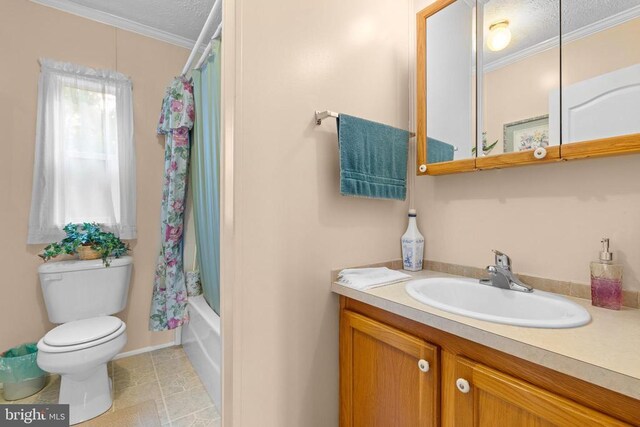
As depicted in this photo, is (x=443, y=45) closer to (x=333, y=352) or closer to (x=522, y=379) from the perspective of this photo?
(x=522, y=379)

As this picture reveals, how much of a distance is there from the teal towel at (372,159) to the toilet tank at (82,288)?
5.56 ft

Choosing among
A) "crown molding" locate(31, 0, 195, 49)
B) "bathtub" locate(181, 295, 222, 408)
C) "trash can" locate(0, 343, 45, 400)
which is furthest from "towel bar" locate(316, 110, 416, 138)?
"trash can" locate(0, 343, 45, 400)

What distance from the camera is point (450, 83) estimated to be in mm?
1164

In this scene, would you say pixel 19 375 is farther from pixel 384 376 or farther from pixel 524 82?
pixel 524 82

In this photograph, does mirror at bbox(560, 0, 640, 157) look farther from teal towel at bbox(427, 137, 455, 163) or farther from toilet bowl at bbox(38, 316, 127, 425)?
toilet bowl at bbox(38, 316, 127, 425)

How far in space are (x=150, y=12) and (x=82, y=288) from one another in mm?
1855

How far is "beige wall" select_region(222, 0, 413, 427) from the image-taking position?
0.91 meters

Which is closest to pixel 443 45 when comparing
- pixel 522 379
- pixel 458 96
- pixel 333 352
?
pixel 458 96

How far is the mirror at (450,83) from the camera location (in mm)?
1098

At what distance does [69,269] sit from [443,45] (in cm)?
231

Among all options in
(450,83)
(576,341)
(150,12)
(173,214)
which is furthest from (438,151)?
(150,12)

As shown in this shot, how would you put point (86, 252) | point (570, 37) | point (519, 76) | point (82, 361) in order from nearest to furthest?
point (570, 37), point (519, 76), point (82, 361), point (86, 252)

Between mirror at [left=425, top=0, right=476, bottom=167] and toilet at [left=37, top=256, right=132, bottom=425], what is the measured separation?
187cm

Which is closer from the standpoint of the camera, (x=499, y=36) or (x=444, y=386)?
(x=444, y=386)
